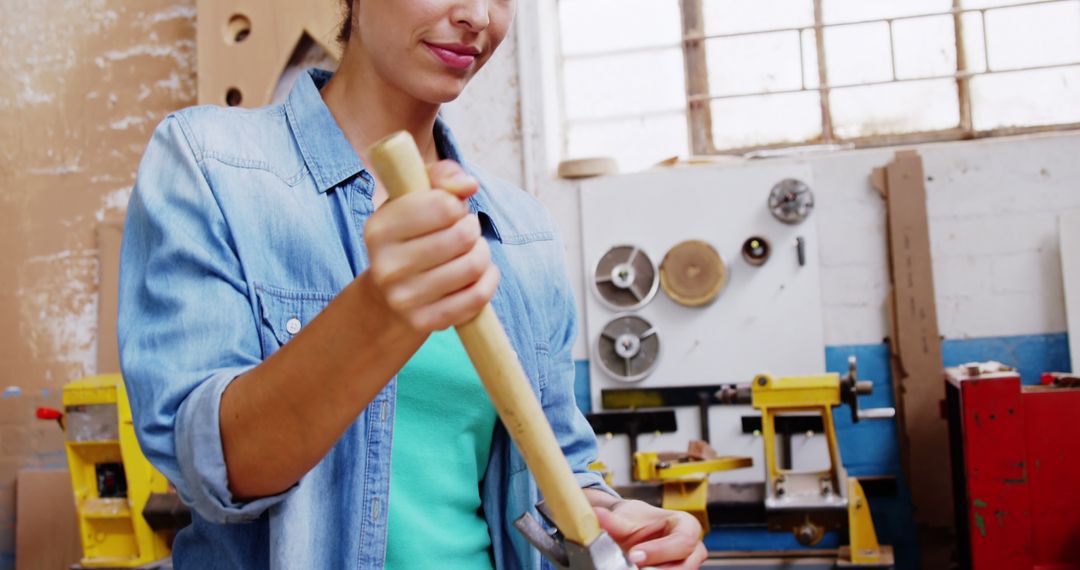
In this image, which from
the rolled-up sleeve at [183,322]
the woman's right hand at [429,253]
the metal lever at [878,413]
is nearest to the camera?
the woman's right hand at [429,253]

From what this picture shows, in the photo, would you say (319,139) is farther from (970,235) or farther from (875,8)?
(875,8)

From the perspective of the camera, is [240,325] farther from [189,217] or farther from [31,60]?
[31,60]

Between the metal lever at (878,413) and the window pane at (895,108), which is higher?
the window pane at (895,108)

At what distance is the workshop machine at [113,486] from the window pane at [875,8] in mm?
2830

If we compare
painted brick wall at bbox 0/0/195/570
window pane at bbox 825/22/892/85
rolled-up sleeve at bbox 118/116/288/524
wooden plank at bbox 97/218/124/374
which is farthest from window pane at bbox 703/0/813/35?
rolled-up sleeve at bbox 118/116/288/524

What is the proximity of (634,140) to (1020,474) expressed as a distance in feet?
6.03

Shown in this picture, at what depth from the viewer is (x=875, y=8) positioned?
3396 mm

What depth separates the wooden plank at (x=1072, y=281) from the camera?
2.91m

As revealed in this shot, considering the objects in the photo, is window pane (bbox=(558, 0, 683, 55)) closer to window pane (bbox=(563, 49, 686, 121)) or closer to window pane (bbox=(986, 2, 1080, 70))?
window pane (bbox=(563, 49, 686, 121))

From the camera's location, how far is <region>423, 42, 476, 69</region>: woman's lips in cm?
90

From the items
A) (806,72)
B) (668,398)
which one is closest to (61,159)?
(668,398)

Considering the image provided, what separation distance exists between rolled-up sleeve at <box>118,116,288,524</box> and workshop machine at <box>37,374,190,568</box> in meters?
2.20

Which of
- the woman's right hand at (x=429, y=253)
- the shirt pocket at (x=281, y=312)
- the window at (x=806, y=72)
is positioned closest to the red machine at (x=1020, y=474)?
the window at (x=806, y=72)

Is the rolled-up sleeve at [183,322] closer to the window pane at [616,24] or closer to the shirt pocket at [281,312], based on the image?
the shirt pocket at [281,312]
